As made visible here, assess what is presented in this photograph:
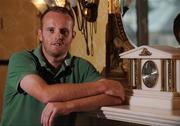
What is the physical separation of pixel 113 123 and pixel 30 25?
131 cm

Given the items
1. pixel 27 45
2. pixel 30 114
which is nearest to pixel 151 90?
pixel 30 114

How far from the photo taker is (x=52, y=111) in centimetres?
172

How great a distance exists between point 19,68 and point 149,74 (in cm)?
59

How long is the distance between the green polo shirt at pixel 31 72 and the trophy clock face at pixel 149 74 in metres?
0.26

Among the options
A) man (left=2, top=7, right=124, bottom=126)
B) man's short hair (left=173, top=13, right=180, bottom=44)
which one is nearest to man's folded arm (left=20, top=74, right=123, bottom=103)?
man (left=2, top=7, right=124, bottom=126)

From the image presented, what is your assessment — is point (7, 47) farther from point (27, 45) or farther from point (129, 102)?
point (129, 102)

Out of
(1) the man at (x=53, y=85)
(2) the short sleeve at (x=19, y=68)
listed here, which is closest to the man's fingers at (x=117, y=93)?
(1) the man at (x=53, y=85)

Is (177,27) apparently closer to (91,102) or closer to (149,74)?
(149,74)

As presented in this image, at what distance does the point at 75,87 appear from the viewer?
70.3 inches

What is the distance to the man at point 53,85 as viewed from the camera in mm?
1758

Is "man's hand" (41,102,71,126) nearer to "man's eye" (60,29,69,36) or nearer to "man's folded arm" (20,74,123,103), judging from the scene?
"man's folded arm" (20,74,123,103)

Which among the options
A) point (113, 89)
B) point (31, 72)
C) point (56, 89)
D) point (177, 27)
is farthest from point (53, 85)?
point (177, 27)

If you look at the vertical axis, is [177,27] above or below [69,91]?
above

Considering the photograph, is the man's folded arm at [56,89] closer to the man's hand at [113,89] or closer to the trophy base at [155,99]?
the man's hand at [113,89]
